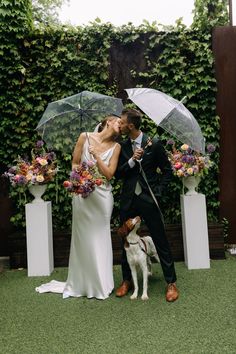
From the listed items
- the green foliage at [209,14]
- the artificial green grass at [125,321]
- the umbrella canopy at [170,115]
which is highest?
the green foliage at [209,14]

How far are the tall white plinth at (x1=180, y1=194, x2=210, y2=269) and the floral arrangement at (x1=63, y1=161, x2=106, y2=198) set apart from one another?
4.97ft

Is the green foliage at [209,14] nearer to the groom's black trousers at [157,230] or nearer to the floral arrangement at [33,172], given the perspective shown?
the floral arrangement at [33,172]

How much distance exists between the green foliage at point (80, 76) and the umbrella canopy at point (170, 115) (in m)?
1.91

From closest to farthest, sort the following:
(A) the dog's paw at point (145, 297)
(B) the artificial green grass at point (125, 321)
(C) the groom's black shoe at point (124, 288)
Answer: (B) the artificial green grass at point (125, 321)
(A) the dog's paw at point (145, 297)
(C) the groom's black shoe at point (124, 288)

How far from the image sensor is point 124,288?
3.58 meters

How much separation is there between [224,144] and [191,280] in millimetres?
2231

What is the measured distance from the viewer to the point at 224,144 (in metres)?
5.35

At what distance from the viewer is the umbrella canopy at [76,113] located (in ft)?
12.2

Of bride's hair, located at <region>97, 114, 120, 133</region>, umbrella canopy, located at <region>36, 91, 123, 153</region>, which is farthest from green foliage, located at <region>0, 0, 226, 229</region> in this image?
bride's hair, located at <region>97, 114, 120, 133</region>

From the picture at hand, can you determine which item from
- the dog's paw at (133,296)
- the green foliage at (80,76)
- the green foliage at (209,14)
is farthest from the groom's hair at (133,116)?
the green foliage at (209,14)

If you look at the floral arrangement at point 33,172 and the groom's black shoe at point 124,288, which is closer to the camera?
the groom's black shoe at point 124,288

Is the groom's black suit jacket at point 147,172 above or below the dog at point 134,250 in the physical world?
above

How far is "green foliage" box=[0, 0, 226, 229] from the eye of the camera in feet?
17.1

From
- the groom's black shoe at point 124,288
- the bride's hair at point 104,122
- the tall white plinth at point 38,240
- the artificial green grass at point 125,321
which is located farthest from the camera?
the tall white plinth at point 38,240
